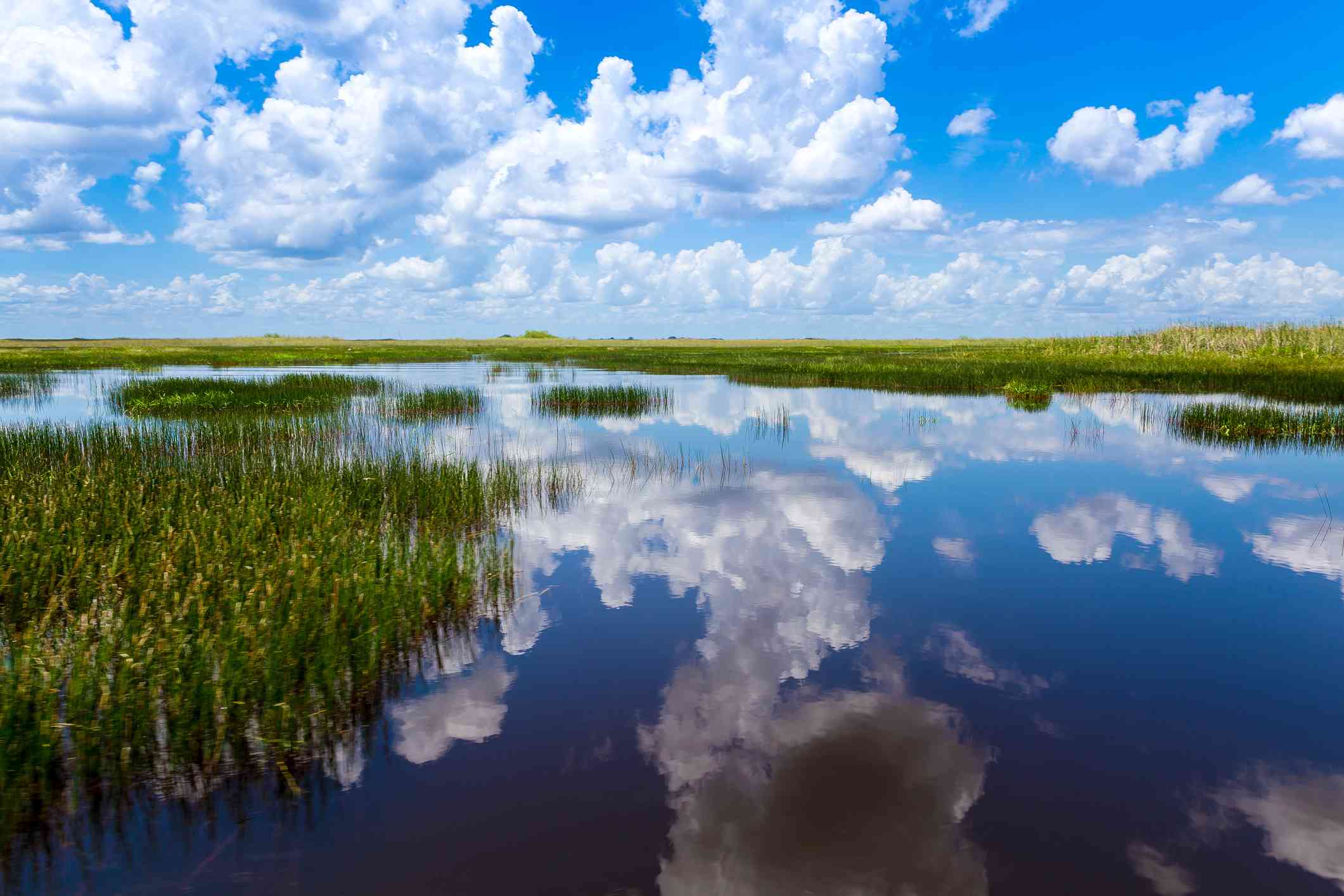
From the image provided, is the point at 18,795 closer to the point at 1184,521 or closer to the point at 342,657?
the point at 342,657

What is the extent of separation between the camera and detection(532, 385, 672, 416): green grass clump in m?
28.6

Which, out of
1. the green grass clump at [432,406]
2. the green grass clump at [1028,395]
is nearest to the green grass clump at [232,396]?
the green grass clump at [432,406]

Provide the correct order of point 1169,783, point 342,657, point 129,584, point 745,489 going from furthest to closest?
point 745,489
point 129,584
point 342,657
point 1169,783

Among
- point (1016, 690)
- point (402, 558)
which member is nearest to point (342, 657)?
point (402, 558)

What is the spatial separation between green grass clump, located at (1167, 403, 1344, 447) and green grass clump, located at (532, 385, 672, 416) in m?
17.9

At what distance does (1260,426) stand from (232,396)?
34.4m

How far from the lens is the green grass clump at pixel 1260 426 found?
2109 cm

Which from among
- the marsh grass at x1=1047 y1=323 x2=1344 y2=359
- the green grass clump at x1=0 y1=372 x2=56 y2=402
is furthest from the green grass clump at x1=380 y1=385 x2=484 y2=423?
the marsh grass at x1=1047 y1=323 x2=1344 y2=359

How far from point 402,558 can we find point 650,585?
3209mm

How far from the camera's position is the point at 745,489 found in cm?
1571

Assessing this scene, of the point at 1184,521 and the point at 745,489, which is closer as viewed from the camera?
the point at 1184,521

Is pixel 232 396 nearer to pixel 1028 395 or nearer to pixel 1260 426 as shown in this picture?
pixel 1028 395

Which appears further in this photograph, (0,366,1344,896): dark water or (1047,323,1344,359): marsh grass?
(1047,323,1344,359): marsh grass

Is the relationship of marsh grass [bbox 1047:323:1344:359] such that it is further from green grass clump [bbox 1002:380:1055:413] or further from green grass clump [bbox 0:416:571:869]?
green grass clump [bbox 0:416:571:869]
